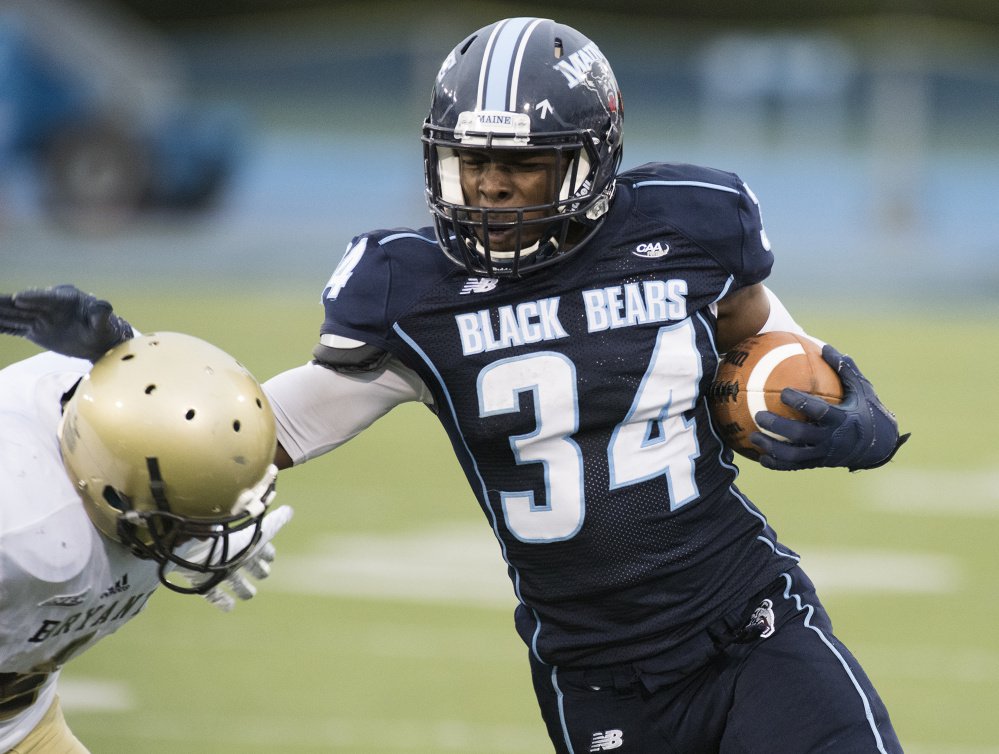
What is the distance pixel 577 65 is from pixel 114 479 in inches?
46.6

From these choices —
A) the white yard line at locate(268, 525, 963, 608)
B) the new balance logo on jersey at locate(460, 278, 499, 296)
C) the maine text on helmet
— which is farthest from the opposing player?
the white yard line at locate(268, 525, 963, 608)

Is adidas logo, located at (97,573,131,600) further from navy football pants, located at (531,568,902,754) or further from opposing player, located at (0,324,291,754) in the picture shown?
navy football pants, located at (531,568,902,754)

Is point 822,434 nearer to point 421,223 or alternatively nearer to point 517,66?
point 517,66

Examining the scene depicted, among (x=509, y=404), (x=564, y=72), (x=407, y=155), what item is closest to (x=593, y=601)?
(x=509, y=404)

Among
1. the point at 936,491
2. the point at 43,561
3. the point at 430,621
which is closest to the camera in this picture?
the point at 43,561

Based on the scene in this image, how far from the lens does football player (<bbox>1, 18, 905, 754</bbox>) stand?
289 cm

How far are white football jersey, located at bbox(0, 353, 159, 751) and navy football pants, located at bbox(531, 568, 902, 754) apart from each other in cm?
87

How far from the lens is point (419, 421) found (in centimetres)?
912

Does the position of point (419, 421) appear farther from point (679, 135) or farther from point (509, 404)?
point (679, 135)

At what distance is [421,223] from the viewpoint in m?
15.5

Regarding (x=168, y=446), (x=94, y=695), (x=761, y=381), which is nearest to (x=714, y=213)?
(x=761, y=381)

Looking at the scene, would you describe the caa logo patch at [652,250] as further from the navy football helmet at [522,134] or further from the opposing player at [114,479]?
the opposing player at [114,479]

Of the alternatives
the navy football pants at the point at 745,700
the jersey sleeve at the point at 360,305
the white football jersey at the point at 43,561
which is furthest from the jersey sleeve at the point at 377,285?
the navy football pants at the point at 745,700

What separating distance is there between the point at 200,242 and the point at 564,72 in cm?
1387
